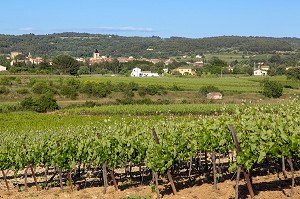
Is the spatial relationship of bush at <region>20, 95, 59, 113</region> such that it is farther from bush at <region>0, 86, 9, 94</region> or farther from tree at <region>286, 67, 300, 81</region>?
tree at <region>286, 67, 300, 81</region>

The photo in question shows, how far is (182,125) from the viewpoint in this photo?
45.6 ft

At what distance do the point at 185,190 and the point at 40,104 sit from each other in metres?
42.7

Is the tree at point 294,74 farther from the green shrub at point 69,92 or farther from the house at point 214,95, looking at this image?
the green shrub at point 69,92

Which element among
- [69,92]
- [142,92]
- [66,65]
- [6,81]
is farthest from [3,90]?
[66,65]

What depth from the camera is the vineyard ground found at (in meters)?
11.1

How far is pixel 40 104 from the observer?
2071 inches

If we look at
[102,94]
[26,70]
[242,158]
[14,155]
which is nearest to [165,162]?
[242,158]

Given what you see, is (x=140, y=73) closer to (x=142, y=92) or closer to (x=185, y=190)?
(x=142, y=92)

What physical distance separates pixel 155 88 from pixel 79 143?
52.5 m

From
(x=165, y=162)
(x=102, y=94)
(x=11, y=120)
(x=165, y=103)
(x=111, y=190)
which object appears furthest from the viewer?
(x=102, y=94)

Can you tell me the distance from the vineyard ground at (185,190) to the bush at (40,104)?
3787cm

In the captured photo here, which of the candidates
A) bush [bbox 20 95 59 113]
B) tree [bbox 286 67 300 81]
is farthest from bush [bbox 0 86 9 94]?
tree [bbox 286 67 300 81]

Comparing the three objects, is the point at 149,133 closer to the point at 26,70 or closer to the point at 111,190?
the point at 111,190

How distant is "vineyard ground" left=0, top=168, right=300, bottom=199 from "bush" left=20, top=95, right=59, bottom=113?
37870 millimetres
